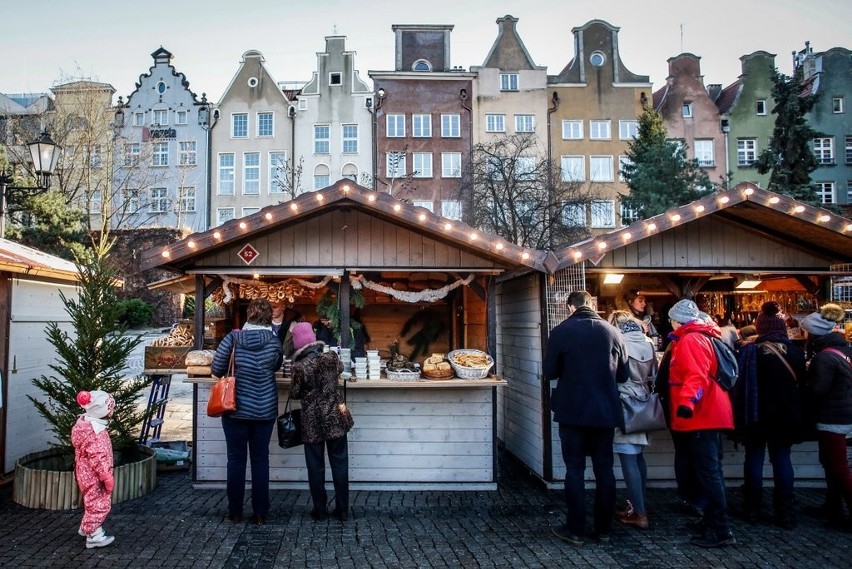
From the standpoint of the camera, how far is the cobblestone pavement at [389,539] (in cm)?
485

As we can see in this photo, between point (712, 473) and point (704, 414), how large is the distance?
47 cm

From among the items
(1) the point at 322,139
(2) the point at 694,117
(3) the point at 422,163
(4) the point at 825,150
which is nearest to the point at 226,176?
(1) the point at 322,139

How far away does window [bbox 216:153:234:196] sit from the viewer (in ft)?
106

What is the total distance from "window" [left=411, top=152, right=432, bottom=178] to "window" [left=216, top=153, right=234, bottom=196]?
9.55m

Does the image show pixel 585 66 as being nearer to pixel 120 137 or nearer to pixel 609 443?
pixel 120 137

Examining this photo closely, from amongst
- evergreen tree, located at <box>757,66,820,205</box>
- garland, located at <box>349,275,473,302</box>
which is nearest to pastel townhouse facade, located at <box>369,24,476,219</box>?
evergreen tree, located at <box>757,66,820,205</box>

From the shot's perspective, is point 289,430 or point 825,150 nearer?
point 289,430

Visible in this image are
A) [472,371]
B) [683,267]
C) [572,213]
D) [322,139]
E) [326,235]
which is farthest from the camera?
[322,139]

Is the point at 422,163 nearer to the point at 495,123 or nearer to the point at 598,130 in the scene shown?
the point at 495,123

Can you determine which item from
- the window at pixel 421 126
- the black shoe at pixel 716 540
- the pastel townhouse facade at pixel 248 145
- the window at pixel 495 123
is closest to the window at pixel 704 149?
the window at pixel 495 123

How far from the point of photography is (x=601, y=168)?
1250 inches

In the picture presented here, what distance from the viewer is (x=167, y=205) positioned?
32.5 meters

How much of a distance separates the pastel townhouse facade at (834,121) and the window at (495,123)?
55.4ft

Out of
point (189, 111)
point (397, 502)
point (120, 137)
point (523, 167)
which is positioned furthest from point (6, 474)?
point (189, 111)
